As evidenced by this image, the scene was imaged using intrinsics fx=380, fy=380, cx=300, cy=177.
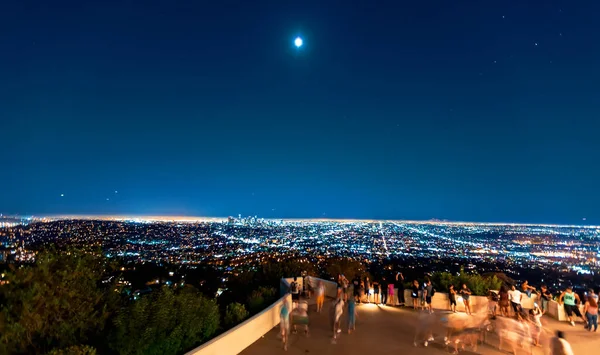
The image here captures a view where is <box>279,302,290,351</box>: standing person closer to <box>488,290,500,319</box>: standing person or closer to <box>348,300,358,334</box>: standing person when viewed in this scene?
<box>348,300,358,334</box>: standing person

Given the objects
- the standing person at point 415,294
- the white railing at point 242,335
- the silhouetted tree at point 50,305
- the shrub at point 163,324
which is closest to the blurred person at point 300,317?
the white railing at point 242,335

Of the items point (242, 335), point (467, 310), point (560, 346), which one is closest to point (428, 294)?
point (467, 310)

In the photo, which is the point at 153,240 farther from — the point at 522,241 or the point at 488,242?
the point at 522,241

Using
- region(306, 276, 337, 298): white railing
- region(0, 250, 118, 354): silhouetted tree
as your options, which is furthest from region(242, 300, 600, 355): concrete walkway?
region(0, 250, 118, 354): silhouetted tree

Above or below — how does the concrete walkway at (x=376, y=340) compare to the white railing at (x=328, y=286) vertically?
below

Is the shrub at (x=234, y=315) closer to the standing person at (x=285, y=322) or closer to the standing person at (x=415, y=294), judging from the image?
the standing person at (x=285, y=322)

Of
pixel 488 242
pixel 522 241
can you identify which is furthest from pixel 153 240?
pixel 522 241

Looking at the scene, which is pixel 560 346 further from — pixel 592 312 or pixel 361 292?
pixel 361 292

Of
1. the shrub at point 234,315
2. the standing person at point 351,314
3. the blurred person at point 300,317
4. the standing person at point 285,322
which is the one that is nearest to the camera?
the standing person at point 285,322
